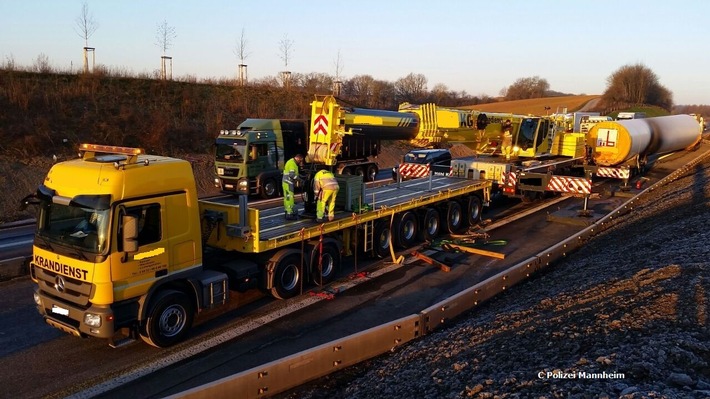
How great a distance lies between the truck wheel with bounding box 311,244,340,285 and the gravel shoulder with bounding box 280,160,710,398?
10.3ft

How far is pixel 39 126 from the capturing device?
21656 mm

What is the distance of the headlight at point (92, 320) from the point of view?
645cm

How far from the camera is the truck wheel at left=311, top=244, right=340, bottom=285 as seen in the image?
32.1ft

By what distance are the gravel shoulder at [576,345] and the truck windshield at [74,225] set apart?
3087mm

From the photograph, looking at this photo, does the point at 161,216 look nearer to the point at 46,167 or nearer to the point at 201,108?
the point at 46,167

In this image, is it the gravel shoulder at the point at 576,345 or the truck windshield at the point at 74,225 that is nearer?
the gravel shoulder at the point at 576,345

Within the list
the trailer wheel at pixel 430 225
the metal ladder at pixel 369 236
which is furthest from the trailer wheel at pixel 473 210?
the metal ladder at pixel 369 236

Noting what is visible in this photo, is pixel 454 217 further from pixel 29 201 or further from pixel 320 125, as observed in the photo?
pixel 29 201

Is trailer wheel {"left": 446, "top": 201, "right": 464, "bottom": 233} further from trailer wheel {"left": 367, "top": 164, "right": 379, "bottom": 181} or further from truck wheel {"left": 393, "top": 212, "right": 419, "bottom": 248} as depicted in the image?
trailer wheel {"left": 367, "top": 164, "right": 379, "bottom": 181}

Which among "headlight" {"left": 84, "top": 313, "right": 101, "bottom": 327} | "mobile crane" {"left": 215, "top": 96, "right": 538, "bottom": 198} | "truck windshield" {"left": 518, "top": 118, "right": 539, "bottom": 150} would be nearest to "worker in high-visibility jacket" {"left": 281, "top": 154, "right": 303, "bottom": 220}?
"mobile crane" {"left": 215, "top": 96, "right": 538, "bottom": 198}

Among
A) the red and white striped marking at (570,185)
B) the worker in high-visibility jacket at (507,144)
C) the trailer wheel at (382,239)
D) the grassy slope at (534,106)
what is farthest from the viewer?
the grassy slope at (534,106)

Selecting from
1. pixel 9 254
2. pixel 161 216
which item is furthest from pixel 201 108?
pixel 161 216

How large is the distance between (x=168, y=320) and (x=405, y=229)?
6661 mm

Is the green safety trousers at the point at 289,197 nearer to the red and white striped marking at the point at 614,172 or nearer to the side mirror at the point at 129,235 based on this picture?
the side mirror at the point at 129,235
